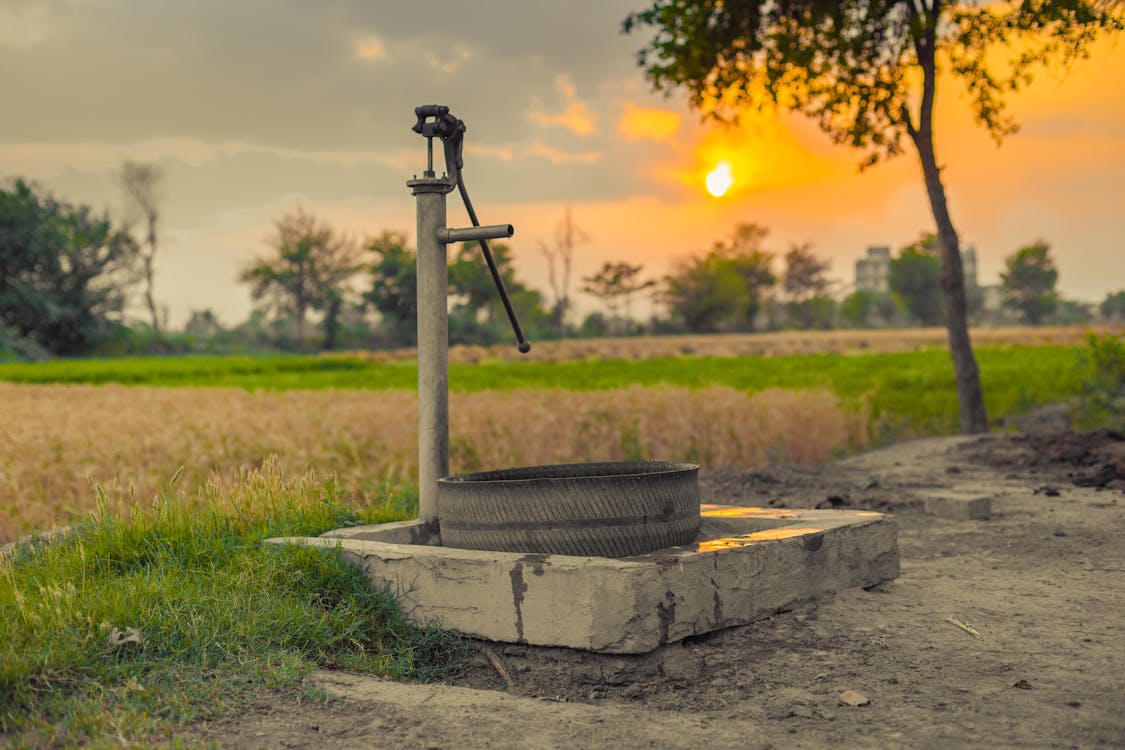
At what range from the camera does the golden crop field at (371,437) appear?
926 centimetres

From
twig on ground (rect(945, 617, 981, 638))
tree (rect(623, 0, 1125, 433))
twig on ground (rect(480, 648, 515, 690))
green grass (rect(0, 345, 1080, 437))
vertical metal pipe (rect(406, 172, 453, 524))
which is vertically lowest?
twig on ground (rect(480, 648, 515, 690))

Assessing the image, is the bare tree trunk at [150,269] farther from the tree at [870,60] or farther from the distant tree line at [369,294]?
the tree at [870,60]

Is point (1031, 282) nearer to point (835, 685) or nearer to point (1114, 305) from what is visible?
point (1114, 305)

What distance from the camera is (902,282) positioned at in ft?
336

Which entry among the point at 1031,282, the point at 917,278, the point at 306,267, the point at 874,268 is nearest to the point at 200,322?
the point at 306,267

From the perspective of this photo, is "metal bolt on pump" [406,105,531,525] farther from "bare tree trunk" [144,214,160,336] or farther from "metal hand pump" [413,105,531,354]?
"bare tree trunk" [144,214,160,336]

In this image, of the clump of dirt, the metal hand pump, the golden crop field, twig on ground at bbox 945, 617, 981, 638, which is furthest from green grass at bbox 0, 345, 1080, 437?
the metal hand pump

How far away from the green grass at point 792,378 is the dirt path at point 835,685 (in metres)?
8.79

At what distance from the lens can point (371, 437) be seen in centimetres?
1116

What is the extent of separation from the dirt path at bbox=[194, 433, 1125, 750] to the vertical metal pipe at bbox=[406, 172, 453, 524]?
1294 mm

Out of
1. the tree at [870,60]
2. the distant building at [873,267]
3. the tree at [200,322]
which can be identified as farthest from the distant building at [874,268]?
the tree at [870,60]

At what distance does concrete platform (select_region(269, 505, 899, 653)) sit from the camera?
4457mm

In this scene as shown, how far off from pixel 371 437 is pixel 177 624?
22.0 ft

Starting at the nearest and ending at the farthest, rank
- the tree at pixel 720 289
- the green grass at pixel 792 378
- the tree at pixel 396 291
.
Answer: the green grass at pixel 792 378 → the tree at pixel 396 291 → the tree at pixel 720 289
